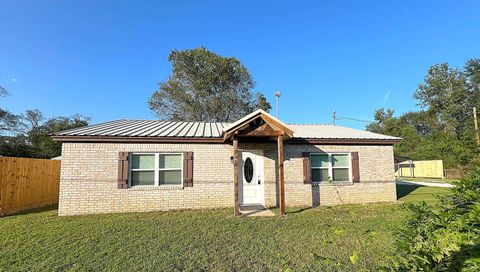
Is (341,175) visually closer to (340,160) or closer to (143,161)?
(340,160)

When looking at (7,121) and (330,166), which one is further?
(7,121)

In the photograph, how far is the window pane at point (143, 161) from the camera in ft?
30.1

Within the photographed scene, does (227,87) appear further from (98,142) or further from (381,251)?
(381,251)

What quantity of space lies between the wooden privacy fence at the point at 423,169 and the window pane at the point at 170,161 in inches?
1183

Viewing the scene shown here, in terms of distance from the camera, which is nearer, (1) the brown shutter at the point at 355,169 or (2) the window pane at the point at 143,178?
(2) the window pane at the point at 143,178

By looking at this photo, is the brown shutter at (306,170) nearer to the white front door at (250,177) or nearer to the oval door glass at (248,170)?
the white front door at (250,177)

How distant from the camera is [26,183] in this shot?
10.1m

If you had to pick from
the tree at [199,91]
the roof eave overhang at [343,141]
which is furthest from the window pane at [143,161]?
the tree at [199,91]

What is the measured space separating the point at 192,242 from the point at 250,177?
16.1 ft

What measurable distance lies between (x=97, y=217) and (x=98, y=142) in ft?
8.59

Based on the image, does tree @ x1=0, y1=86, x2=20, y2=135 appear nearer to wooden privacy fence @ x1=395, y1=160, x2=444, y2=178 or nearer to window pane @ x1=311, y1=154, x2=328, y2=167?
window pane @ x1=311, y1=154, x2=328, y2=167

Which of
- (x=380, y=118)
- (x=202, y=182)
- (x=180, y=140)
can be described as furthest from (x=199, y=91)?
(x=380, y=118)

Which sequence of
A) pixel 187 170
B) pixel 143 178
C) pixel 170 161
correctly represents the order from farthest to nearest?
pixel 170 161, pixel 187 170, pixel 143 178

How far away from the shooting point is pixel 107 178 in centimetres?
888
